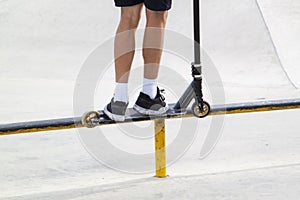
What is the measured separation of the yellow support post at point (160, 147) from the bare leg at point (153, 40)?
0.32m

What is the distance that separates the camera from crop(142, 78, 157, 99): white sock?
4.14 m

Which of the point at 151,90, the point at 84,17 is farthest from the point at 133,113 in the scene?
the point at 84,17

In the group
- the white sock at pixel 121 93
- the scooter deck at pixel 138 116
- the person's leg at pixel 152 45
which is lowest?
the scooter deck at pixel 138 116

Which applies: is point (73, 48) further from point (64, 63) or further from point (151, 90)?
point (151, 90)

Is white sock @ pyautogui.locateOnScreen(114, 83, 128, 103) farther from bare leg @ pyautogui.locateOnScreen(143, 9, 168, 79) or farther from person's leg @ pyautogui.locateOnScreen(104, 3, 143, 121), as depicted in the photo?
bare leg @ pyautogui.locateOnScreen(143, 9, 168, 79)

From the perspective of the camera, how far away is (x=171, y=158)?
491 cm

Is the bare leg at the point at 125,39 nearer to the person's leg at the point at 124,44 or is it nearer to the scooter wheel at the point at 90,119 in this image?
the person's leg at the point at 124,44

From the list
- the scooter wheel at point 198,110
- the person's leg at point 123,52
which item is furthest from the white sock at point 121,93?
the scooter wheel at point 198,110

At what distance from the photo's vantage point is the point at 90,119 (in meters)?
4.04

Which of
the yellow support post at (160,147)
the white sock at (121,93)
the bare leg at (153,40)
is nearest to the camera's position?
the bare leg at (153,40)

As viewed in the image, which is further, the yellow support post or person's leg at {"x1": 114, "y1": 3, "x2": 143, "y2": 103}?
the yellow support post

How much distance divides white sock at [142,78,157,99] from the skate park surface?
1.90 ft

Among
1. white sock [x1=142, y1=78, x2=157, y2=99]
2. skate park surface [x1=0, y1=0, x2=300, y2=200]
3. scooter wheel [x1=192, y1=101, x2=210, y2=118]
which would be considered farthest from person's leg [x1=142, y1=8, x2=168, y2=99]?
skate park surface [x1=0, y1=0, x2=300, y2=200]

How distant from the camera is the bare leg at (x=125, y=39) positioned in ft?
13.2
